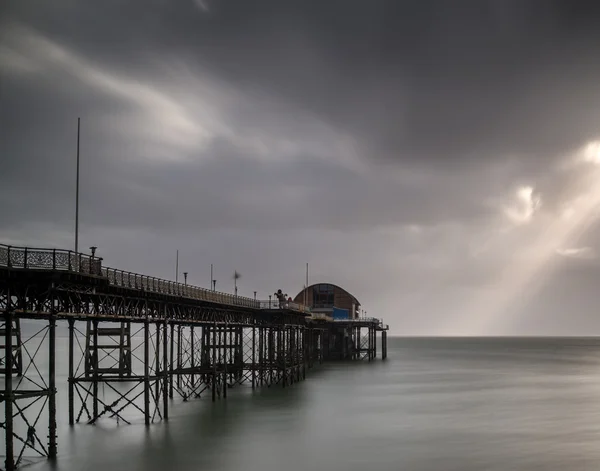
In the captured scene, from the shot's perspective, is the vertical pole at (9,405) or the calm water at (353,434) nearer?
the vertical pole at (9,405)

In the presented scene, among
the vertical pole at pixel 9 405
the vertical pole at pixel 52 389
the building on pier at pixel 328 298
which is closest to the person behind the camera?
the vertical pole at pixel 9 405

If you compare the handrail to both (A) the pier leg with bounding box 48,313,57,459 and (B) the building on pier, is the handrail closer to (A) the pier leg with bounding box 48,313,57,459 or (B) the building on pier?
(A) the pier leg with bounding box 48,313,57,459

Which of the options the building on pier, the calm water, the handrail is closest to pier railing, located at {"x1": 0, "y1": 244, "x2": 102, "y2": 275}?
the handrail

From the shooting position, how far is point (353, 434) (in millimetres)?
47469

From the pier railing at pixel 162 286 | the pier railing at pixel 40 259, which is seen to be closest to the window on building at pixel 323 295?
the pier railing at pixel 162 286

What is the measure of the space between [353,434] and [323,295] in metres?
94.8

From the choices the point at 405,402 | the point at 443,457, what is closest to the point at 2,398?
the point at 443,457

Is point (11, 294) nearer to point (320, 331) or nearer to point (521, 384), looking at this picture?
point (521, 384)

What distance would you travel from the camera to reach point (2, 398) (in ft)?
99.8

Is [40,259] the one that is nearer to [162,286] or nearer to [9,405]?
[9,405]

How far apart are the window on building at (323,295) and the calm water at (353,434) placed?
64792 millimetres

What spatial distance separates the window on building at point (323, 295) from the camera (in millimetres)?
141375

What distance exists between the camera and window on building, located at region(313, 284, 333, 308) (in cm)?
14138

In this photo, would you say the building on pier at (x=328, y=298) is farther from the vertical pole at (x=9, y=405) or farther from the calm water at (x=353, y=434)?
the vertical pole at (x=9, y=405)
